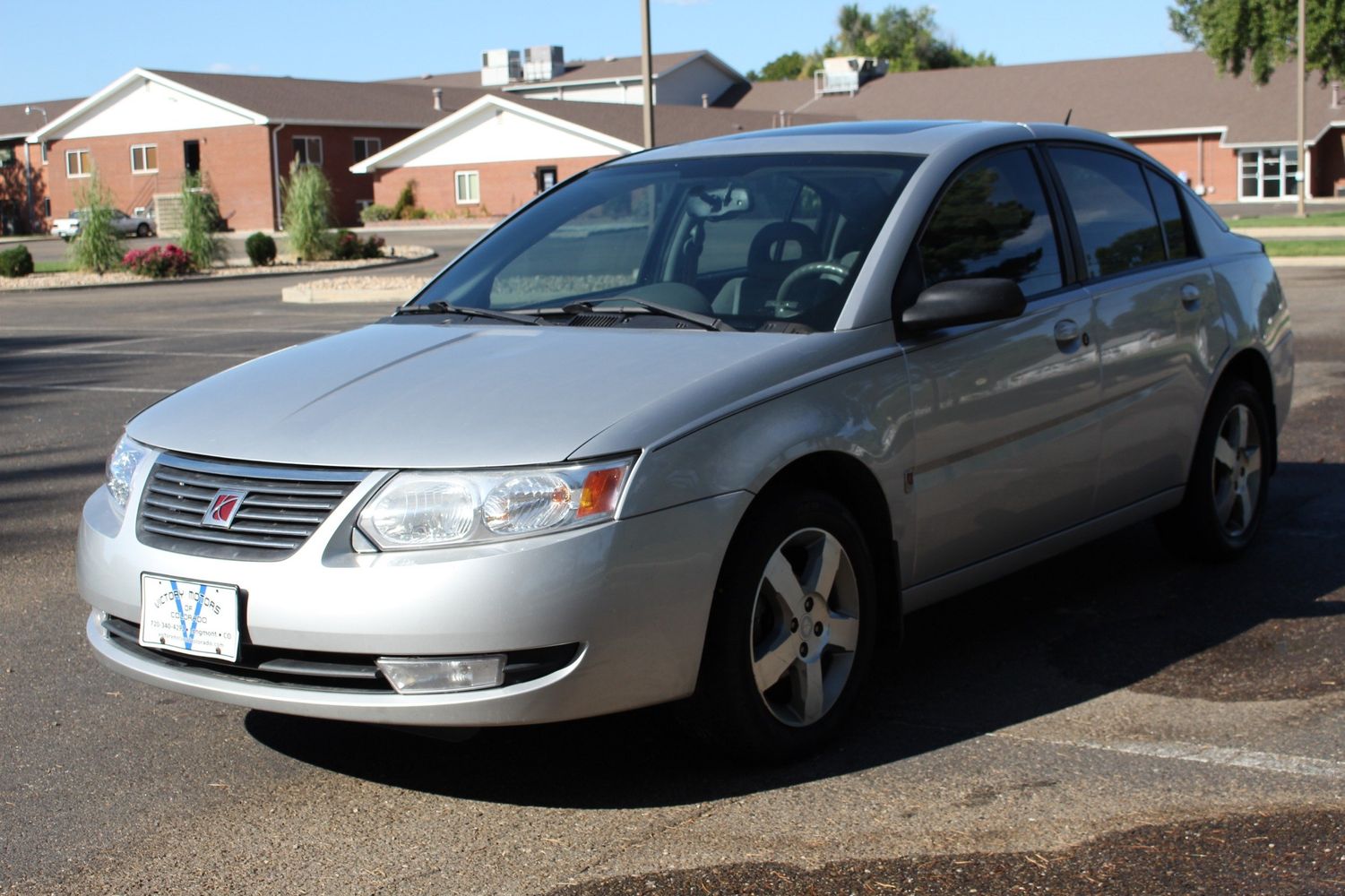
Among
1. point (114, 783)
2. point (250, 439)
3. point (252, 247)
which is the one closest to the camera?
point (250, 439)

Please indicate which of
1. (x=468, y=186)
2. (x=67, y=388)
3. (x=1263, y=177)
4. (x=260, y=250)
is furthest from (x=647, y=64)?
(x=1263, y=177)

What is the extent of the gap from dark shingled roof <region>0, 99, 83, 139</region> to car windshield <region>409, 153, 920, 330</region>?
74.5 m

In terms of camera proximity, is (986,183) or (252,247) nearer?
(986,183)

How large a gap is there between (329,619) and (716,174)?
2322 mm

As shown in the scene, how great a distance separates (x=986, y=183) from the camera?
5180 millimetres

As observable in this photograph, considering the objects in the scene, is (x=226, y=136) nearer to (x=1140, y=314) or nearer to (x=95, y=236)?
(x=95, y=236)

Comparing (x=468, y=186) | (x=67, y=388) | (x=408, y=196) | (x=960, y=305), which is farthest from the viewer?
(x=408, y=196)

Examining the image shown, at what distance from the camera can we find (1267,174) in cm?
6694

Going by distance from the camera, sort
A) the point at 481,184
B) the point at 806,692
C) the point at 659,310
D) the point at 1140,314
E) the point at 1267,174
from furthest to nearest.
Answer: the point at 1267,174 → the point at 481,184 → the point at 1140,314 → the point at 659,310 → the point at 806,692

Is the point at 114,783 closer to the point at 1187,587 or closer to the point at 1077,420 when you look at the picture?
the point at 1077,420

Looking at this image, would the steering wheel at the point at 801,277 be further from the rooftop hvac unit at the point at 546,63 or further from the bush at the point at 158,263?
the rooftop hvac unit at the point at 546,63

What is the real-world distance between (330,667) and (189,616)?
0.41 m

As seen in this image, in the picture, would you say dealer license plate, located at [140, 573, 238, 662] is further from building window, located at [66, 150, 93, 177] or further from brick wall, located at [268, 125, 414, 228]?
building window, located at [66, 150, 93, 177]

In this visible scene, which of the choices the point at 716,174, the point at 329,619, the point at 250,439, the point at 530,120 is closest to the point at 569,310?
the point at 716,174
